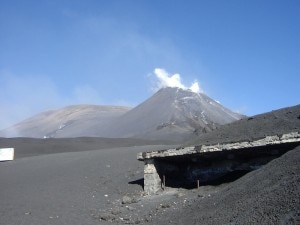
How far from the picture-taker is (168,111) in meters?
56.7

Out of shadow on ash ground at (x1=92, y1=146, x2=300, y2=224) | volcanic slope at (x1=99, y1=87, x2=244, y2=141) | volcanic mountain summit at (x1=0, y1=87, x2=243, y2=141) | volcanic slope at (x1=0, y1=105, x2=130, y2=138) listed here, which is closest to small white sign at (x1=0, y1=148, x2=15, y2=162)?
shadow on ash ground at (x1=92, y1=146, x2=300, y2=224)

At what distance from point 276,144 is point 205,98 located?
185ft

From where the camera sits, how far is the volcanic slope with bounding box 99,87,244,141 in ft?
153

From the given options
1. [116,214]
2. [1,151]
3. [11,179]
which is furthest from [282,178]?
[1,151]

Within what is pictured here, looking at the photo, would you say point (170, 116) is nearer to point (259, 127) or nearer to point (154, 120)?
point (154, 120)

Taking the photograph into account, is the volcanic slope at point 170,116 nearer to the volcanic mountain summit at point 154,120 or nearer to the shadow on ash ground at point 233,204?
the volcanic mountain summit at point 154,120

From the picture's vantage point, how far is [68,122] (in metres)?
77.6

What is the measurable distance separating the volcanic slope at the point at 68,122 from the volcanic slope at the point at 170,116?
6.34 m

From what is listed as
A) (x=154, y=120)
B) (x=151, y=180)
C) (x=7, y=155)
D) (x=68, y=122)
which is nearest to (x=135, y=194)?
(x=151, y=180)

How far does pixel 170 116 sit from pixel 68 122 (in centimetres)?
2959

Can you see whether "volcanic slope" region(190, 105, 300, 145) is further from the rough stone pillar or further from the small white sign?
the small white sign

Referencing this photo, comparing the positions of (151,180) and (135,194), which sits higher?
(151,180)

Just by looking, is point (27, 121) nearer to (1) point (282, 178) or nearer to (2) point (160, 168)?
(2) point (160, 168)

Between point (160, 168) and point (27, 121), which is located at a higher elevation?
point (27, 121)
